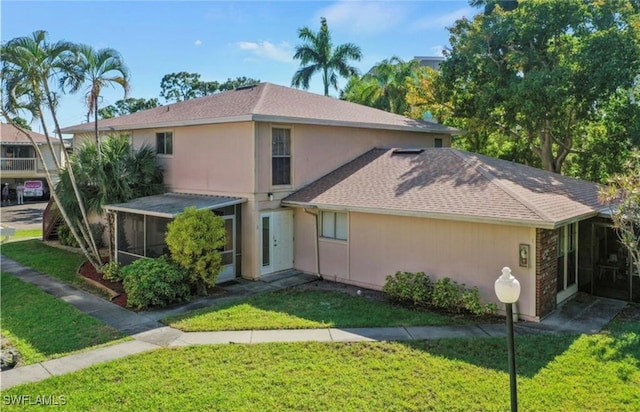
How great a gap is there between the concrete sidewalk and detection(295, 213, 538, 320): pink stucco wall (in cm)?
116

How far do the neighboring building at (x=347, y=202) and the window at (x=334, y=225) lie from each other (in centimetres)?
3

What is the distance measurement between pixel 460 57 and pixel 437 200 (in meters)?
12.6

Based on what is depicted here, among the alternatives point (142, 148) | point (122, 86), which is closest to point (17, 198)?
point (142, 148)

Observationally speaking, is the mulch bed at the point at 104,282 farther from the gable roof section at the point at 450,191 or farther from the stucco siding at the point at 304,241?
the gable roof section at the point at 450,191

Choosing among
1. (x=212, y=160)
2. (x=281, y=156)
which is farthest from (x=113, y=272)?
(x=281, y=156)

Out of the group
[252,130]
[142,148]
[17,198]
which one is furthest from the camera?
[17,198]

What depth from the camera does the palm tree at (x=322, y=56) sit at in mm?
35188

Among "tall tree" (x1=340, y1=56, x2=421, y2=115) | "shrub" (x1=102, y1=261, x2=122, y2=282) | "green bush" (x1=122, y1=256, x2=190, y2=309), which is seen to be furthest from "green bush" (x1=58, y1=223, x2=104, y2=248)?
"tall tree" (x1=340, y1=56, x2=421, y2=115)

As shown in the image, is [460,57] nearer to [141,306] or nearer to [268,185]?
[268,185]

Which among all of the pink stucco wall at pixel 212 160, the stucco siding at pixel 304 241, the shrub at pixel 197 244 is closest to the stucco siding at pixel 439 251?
the stucco siding at pixel 304 241

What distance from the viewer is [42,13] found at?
15.0m

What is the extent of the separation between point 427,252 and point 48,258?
14971 mm

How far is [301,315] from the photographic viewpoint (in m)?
11.1

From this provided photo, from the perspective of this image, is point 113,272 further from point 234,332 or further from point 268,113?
point 268,113
